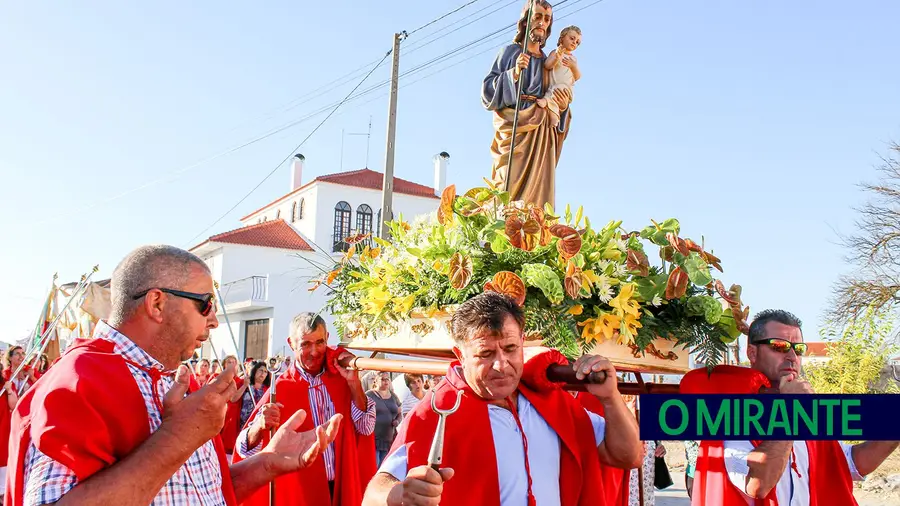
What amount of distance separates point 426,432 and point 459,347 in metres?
0.35

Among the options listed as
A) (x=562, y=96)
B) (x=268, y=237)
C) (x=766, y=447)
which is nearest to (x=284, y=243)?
(x=268, y=237)

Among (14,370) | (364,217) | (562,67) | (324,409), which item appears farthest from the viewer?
(364,217)

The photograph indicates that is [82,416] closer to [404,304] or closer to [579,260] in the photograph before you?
[404,304]

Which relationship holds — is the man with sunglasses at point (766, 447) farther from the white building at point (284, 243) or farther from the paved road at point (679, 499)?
the white building at point (284, 243)

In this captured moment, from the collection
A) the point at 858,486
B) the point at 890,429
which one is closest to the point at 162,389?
the point at 890,429

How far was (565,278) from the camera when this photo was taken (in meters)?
3.19

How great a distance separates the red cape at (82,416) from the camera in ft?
6.40

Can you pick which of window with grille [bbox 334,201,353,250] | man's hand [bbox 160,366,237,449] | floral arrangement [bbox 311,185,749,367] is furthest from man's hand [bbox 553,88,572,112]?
window with grille [bbox 334,201,353,250]

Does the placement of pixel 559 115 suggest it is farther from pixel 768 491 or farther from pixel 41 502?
pixel 41 502

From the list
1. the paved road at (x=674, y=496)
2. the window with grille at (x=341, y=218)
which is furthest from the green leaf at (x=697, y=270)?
the window with grille at (x=341, y=218)

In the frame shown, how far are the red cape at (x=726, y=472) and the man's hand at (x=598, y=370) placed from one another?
939 mm

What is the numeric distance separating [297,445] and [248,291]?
3144 cm

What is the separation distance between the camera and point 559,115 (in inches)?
202

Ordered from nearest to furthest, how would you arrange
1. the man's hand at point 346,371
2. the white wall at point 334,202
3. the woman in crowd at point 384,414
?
1. the man's hand at point 346,371
2. the woman in crowd at point 384,414
3. the white wall at point 334,202
